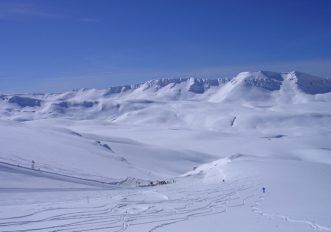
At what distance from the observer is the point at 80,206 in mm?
19812

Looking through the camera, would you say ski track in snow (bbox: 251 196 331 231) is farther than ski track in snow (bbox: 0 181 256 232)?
Yes

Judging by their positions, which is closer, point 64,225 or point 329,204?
point 64,225

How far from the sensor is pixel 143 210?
1953cm

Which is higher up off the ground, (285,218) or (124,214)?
(124,214)

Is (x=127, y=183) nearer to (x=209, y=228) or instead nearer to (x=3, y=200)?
(x=3, y=200)

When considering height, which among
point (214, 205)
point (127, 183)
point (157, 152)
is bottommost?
point (214, 205)

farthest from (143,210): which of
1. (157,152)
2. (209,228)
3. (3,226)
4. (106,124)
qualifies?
(106,124)

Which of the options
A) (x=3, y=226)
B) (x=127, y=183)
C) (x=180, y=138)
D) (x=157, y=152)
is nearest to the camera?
(x=3, y=226)

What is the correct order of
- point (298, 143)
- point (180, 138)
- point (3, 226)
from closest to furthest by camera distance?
point (3, 226) < point (298, 143) < point (180, 138)

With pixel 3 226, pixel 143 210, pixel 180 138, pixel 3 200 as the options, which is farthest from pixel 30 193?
pixel 180 138

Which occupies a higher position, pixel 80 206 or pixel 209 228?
pixel 80 206

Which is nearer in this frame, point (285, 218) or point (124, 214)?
point (285, 218)

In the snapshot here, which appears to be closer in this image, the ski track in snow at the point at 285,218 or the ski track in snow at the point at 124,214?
the ski track in snow at the point at 124,214

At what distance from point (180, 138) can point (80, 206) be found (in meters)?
105
